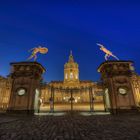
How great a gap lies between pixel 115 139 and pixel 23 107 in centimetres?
1172

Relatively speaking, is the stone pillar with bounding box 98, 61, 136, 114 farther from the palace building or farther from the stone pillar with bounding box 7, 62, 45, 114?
the stone pillar with bounding box 7, 62, 45, 114

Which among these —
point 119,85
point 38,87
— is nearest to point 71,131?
point 119,85

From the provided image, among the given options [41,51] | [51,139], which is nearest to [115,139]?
[51,139]

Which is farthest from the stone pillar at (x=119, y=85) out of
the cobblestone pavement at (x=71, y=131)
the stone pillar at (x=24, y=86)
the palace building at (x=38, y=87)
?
the stone pillar at (x=24, y=86)

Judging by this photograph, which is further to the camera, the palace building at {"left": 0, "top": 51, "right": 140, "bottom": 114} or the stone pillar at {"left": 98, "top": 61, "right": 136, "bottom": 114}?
the palace building at {"left": 0, "top": 51, "right": 140, "bottom": 114}

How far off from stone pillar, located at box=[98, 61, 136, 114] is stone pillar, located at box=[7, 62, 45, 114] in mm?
9323

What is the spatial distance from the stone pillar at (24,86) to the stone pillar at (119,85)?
9323mm

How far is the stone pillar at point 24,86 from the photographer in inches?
536

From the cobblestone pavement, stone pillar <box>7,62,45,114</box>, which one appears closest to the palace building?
stone pillar <box>7,62,45,114</box>

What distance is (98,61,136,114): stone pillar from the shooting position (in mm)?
13570

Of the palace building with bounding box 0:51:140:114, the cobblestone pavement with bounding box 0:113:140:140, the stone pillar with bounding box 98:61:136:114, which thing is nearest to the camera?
the cobblestone pavement with bounding box 0:113:140:140

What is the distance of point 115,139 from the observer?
4621mm

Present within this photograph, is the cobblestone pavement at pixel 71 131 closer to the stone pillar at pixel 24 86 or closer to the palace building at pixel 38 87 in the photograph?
the stone pillar at pixel 24 86

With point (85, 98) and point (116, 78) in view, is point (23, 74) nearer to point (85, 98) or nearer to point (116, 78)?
point (116, 78)
